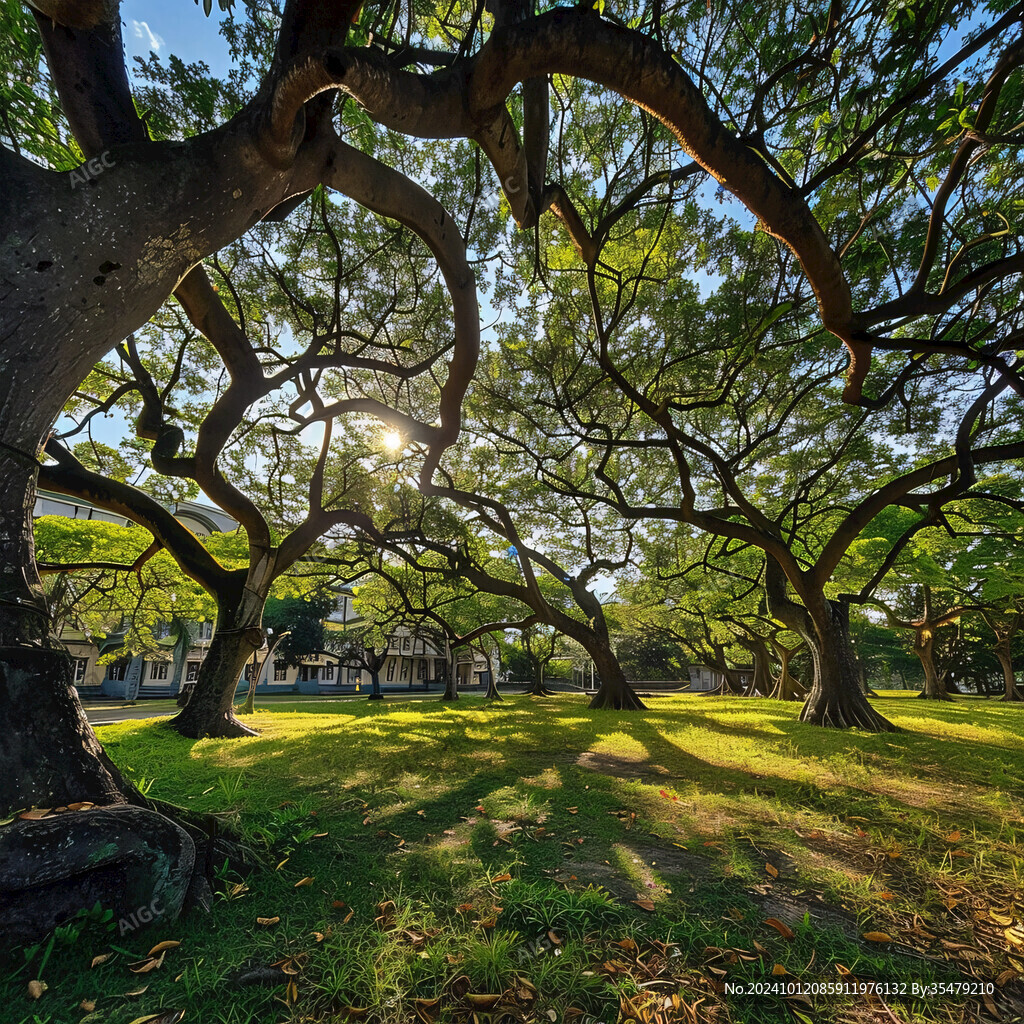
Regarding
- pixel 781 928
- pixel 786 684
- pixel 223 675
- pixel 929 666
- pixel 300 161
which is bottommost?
pixel 786 684

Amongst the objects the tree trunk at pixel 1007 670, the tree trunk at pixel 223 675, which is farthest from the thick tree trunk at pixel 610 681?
the tree trunk at pixel 1007 670

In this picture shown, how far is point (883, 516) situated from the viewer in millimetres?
12625

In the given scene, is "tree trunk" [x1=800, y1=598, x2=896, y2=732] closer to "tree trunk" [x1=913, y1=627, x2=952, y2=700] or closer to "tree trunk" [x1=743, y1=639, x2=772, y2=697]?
"tree trunk" [x1=743, y1=639, x2=772, y2=697]

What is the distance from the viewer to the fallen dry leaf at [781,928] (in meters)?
1.95

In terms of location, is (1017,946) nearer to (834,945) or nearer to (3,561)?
(834,945)

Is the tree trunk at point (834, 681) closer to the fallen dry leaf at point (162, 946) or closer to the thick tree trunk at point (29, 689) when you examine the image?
the fallen dry leaf at point (162, 946)

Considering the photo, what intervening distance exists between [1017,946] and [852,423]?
9.87m

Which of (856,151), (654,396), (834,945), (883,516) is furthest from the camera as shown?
(883,516)

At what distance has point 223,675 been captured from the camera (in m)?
7.16

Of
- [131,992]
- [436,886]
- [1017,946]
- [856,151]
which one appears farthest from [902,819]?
[856,151]

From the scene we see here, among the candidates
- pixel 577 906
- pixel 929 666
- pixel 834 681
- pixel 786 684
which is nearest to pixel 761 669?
pixel 786 684

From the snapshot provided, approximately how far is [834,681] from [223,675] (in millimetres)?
10803

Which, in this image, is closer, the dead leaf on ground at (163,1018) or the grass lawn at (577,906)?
the dead leaf on ground at (163,1018)

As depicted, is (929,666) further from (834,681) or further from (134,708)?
(134,708)
